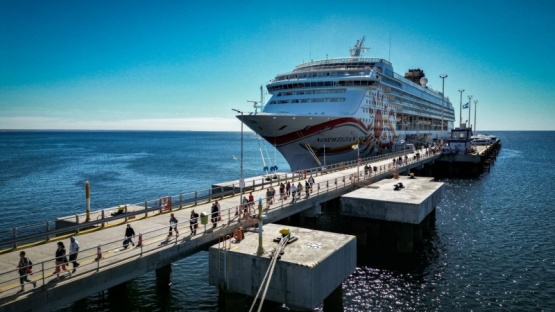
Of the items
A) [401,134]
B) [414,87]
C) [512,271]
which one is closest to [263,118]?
[512,271]

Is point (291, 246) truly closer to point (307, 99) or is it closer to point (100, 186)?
point (307, 99)

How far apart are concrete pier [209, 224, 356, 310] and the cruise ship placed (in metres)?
25.2

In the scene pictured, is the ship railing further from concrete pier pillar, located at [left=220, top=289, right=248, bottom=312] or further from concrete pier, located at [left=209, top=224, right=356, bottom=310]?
concrete pier pillar, located at [left=220, top=289, right=248, bottom=312]

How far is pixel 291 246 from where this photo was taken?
15281 mm

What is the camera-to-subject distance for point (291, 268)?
43.8 feet

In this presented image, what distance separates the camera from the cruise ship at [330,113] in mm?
45469

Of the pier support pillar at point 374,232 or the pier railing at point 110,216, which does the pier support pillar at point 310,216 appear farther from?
the pier railing at point 110,216

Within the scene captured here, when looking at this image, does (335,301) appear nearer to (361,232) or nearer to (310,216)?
(361,232)

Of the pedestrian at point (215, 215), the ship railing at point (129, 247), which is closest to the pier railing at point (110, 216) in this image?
the ship railing at point (129, 247)

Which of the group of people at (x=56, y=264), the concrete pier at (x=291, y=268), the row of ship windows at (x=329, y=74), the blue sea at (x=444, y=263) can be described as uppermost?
the row of ship windows at (x=329, y=74)

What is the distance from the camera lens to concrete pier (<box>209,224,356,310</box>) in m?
13.2

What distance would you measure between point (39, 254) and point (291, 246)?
943 cm

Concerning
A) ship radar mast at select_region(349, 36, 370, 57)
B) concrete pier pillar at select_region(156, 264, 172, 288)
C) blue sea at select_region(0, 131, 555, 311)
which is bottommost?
blue sea at select_region(0, 131, 555, 311)

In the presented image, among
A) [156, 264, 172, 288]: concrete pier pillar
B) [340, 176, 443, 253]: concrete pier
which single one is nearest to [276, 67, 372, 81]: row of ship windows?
[340, 176, 443, 253]: concrete pier
